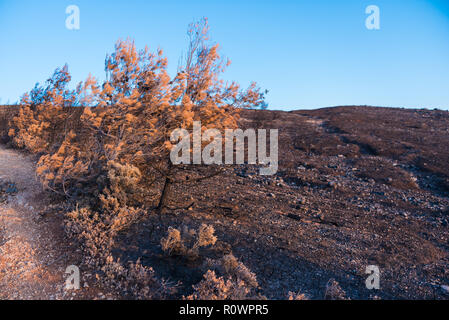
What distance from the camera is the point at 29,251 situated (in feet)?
13.9

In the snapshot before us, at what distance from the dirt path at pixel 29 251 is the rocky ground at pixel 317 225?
0.05m

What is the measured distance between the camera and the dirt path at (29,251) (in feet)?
11.7

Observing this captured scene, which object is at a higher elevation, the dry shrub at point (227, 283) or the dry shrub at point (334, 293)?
the dry shrub at point (227, 283)

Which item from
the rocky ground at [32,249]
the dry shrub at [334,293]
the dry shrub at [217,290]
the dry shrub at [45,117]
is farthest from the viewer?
the dry shrub at [45,117]

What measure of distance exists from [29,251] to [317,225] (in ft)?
17.8

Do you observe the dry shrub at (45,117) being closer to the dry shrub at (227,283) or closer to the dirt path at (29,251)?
the dirt path at (29,251)

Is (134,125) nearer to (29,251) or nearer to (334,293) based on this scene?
(29,251)

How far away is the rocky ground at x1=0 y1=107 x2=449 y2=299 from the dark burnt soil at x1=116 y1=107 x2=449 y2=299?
2cm

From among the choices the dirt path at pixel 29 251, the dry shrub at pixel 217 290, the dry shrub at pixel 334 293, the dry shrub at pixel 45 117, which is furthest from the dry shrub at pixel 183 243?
the dry shrub at pixel 45 117

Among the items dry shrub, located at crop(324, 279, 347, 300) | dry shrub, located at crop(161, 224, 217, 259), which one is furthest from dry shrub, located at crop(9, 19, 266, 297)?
dry shrub, located at crop(324, 279, 347, 300)
